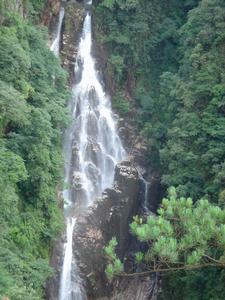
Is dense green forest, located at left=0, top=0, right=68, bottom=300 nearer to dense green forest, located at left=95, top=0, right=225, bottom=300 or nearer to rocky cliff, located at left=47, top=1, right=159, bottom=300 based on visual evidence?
rocky cliff, located at left=47, top=1, right=159, bottom=300

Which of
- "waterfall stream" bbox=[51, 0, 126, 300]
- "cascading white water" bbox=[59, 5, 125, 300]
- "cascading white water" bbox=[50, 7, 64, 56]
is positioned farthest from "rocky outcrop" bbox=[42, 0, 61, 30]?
"cascading white water" bbox=[59, 5, 125, 300]

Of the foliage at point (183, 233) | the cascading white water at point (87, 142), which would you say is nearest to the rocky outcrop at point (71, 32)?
the cascading white water at point (87, 142)

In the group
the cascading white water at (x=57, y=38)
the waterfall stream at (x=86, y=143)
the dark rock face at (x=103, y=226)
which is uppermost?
the cascading white water at (x=57, y=38)

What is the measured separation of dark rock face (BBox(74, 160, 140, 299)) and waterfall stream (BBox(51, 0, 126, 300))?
294 millimetres

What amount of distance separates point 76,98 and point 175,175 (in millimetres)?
5933

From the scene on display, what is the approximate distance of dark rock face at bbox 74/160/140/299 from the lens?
17875 mm

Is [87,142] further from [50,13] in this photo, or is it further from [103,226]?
[50,13]

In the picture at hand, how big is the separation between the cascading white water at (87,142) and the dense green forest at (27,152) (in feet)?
8.97

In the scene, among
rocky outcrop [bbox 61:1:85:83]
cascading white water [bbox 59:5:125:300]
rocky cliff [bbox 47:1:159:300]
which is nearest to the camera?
rocky cliff [bbox 47:1:159:300]


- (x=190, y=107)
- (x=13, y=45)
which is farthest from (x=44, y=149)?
(x=190, y=107)

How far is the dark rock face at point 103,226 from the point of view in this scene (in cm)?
1788

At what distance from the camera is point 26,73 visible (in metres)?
16.6

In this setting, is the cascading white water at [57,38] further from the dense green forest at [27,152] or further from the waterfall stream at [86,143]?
the dense green forest at [27,152]

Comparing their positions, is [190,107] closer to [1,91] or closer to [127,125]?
[127,125]
